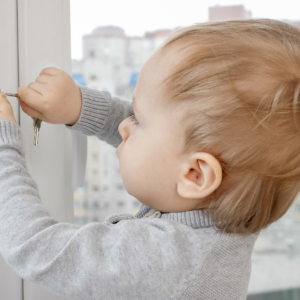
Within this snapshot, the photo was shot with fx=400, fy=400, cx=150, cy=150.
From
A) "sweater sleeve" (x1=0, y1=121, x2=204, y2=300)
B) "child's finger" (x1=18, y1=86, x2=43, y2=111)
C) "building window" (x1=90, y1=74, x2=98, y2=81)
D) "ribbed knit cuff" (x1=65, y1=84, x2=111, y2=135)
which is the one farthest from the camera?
"building window" (x1=90, y1=74, x2=98, y2=81)

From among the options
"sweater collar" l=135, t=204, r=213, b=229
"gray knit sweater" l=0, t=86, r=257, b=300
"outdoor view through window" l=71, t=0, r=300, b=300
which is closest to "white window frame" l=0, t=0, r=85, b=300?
"outdoor view through window" l=71, t=0, r=300, b=300

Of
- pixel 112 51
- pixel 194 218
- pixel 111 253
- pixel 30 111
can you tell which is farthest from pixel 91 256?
pixel 112 51

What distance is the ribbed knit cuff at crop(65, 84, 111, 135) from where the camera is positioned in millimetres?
824

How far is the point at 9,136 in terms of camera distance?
27.0 inches

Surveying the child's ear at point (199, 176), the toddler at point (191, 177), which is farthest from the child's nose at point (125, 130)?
the child's ear at point (199, 176)

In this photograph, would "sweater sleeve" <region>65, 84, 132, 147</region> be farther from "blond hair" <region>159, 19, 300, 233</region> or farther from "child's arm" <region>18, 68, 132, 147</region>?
"blond hair" <region>159, 19, 300, 233</region>

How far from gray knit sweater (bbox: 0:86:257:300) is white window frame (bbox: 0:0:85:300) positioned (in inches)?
6.1

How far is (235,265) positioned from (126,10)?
0.62 m

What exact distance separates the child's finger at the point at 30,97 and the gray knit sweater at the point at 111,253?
58 mm

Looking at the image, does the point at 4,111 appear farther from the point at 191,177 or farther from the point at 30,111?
the point at 191,177

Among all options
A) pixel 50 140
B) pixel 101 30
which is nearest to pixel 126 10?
pixel 101 30

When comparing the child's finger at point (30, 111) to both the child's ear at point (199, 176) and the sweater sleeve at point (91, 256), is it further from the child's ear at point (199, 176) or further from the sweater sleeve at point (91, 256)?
the child's ear at point (199, 176)

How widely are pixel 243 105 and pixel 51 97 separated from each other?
36cm

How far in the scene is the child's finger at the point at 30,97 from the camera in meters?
0.72
